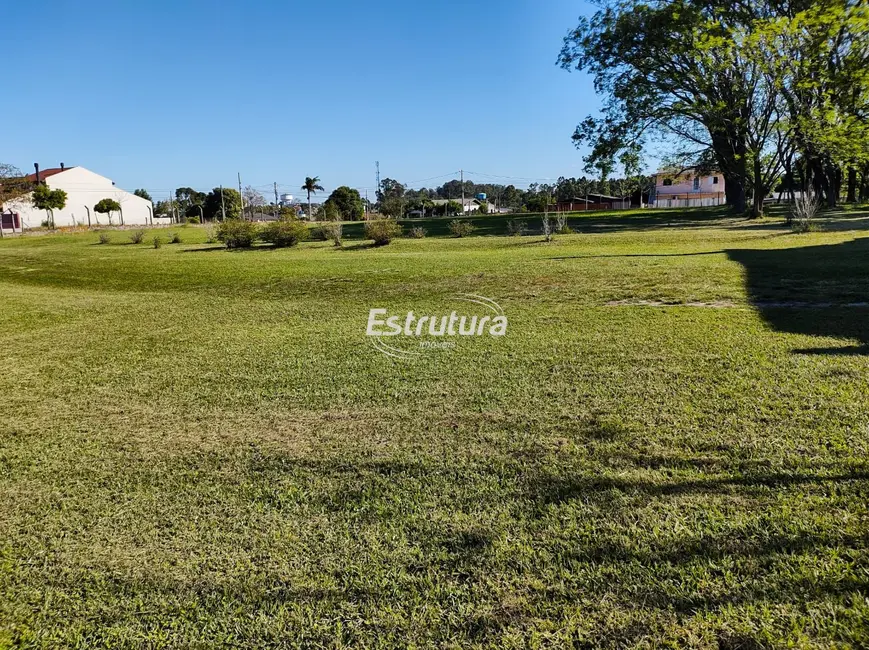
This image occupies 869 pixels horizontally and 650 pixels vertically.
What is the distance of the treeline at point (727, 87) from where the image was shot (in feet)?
58.8

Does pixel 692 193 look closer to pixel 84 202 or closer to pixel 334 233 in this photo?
pixel 334 233

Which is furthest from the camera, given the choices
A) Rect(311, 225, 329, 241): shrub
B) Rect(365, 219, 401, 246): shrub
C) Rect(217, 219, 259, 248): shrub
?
Rect(311, 225, 329, 241): shrub

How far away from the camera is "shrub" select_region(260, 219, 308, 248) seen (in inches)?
811

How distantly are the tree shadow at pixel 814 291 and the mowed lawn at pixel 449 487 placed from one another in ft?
0.24

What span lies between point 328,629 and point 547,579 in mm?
823

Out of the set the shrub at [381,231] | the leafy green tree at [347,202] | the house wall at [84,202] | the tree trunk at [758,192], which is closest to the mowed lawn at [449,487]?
the shrub at [381,231]

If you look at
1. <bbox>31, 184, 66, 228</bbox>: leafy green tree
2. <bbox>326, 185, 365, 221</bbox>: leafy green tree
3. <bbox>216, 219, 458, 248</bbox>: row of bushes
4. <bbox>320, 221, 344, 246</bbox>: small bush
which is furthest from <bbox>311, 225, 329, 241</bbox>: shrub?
<bbox>326, 185, 365, 221</bbox>: leafy green tree

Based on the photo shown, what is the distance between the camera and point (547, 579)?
2070 mm

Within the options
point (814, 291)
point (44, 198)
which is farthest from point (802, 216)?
point (44, 198)

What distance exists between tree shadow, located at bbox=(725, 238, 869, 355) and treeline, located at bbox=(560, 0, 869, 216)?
680cm

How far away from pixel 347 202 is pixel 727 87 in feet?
149

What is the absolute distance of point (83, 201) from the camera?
207 feet

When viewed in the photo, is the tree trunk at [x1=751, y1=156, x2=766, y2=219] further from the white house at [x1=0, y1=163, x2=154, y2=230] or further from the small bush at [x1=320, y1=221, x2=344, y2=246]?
the white house at [x1=0, y1=163, x2=154, y2=230]

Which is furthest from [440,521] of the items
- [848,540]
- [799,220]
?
[799,220]
